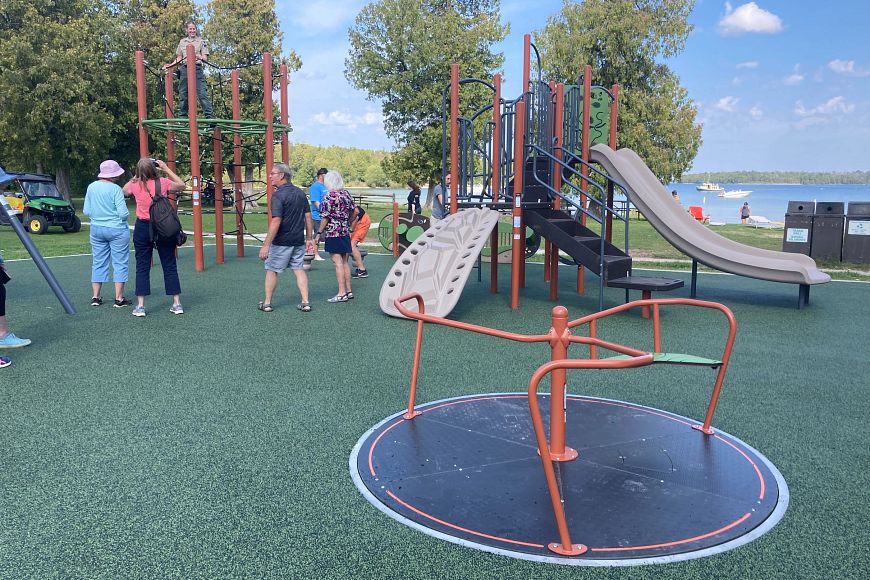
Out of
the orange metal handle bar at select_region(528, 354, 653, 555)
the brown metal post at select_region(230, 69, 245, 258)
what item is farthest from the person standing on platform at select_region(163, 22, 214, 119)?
the orange metal handle bar at select_region(528, 354, 653, 555)

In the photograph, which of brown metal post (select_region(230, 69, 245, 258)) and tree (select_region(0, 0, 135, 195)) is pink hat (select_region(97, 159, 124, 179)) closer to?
brown metal post (select_region(230, 69, 245, 258))

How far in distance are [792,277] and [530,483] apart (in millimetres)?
6529

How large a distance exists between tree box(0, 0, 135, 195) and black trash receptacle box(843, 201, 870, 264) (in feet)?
99.6

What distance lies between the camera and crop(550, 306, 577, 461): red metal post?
353 cm

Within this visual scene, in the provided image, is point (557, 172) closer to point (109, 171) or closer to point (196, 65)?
point (109, 171)

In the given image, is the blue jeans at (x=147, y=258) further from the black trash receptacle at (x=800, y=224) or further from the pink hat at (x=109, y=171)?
the black trash receptacle at (x=800, y=224)

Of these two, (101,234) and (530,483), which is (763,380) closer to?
(530,483)

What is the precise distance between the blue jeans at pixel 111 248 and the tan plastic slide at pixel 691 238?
6281 mm

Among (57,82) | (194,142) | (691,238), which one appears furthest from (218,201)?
(57,82)

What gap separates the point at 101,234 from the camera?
8.10 meters

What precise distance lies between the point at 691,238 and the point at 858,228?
20.4 feet

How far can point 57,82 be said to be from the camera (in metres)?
31.3

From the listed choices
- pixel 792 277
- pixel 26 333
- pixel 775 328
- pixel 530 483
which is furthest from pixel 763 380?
pixel 26 333

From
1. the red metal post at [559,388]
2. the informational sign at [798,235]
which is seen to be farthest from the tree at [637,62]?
Result: the red metal post at [559,388]
